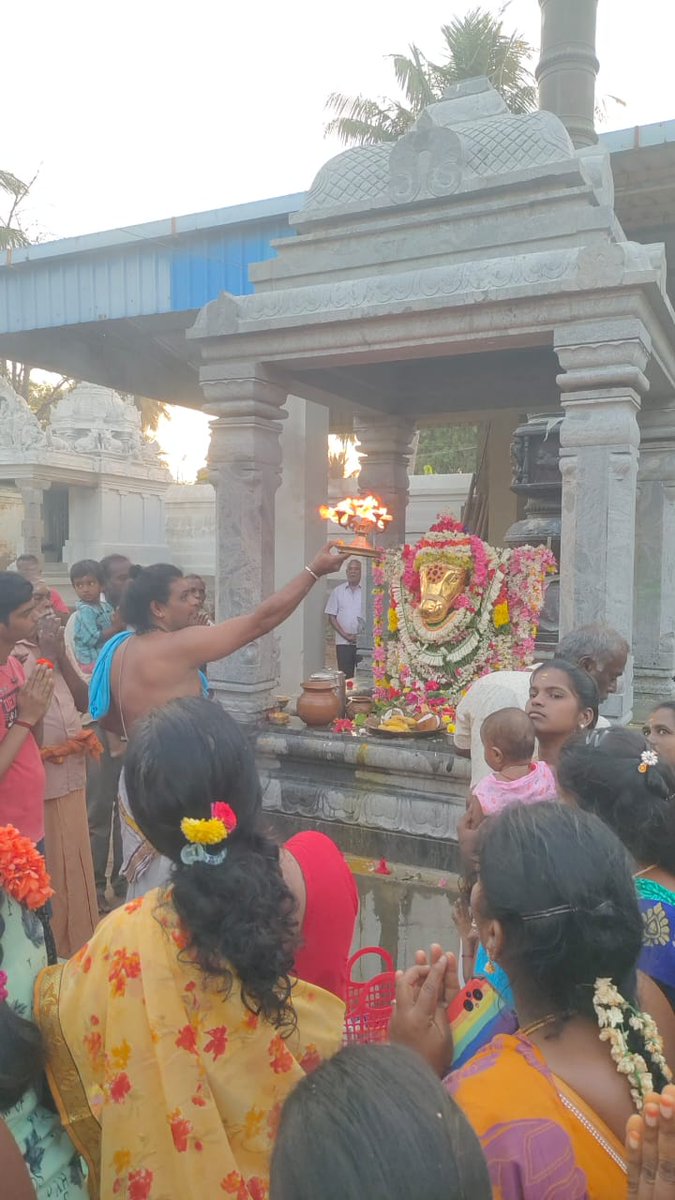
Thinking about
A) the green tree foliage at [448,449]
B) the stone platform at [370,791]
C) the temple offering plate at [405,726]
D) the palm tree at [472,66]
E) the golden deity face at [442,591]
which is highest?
the palm tree at [472,66]

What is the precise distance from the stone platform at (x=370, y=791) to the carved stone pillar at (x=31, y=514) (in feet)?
62.1

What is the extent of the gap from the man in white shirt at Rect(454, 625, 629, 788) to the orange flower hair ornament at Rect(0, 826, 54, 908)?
205 cm

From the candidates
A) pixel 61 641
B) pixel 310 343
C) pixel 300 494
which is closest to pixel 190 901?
pixel 61 641

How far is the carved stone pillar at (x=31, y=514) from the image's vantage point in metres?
22.2

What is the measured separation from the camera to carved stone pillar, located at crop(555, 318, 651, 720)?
425 cm

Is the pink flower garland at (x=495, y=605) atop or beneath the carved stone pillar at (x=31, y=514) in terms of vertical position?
beneath

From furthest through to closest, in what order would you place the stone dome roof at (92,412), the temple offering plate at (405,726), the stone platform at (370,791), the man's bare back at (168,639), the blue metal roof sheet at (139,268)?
1. the stone dome roof at (92,412)
2. the blue metal roof sheet at (139,268)
3. the temple offering plate at (405,726)
4. the stone platform at (370,791)
5. the man's bare back at (168,639)

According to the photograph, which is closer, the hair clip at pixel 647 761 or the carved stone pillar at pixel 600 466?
the hair clip at pixel 647 761

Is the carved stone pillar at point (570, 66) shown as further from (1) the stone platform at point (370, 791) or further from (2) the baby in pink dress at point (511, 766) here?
(2) the baby in pink dress at point (511, 766)

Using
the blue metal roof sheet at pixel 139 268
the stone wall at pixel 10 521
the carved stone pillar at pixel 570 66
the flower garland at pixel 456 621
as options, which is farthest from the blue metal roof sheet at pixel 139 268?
the stone wall at pixel 10 521

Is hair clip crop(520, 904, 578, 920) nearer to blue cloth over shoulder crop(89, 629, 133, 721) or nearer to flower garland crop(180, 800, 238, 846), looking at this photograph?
flower garland crop(180, 800, 238, 846)

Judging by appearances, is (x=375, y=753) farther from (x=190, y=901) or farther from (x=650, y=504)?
(x=190, y=901)

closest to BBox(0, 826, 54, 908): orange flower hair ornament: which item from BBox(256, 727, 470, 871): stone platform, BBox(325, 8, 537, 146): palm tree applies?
BBox(256, 727, 470, 871): stone platform

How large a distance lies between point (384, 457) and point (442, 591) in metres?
2.62
